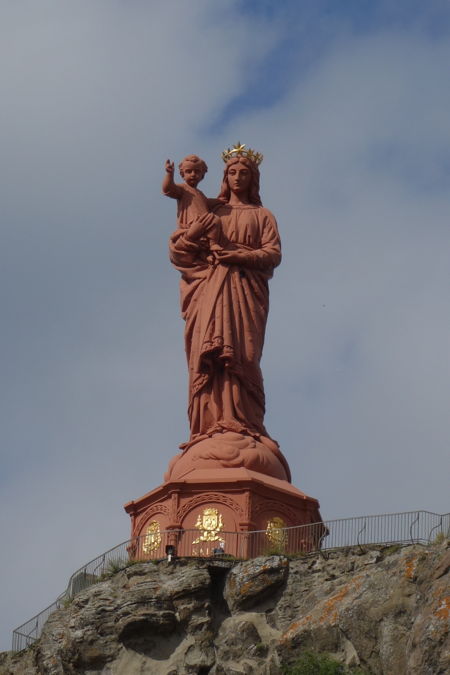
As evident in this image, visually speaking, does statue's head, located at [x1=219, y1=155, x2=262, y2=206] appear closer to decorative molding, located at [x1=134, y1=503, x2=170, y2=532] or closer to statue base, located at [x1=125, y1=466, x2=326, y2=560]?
statue base, located at [x1=125, y1=466, x2=326, y2=560]

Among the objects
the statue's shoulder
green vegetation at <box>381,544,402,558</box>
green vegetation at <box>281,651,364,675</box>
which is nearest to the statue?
the statue's shoulder

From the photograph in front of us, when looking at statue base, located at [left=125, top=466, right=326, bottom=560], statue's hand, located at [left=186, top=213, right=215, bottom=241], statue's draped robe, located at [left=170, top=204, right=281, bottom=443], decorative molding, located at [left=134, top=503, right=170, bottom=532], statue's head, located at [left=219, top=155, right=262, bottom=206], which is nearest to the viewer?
statue base, located at [left=125, top=466, right=326, bottom=560]

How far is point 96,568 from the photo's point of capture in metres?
43.1

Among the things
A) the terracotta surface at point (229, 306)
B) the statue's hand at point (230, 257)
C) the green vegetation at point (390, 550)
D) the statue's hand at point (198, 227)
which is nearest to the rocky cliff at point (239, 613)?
the green vegetation at point (390, 550)

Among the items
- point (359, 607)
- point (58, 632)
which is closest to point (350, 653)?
point (359, 607)

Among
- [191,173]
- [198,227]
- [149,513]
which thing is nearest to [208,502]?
[149,513]

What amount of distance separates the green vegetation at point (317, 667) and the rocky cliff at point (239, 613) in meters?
0.11

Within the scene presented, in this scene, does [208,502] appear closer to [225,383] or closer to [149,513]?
[149,513]

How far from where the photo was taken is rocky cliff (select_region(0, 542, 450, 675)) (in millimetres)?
38031

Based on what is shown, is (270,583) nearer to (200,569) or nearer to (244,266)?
(200,569)

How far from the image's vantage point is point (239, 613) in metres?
40.3

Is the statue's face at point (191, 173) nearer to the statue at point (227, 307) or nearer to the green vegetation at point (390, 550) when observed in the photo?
the statue at point (227, 307)

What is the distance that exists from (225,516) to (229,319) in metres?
5.30

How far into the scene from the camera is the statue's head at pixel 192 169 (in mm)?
48812
